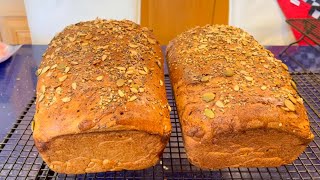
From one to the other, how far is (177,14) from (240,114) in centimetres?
139

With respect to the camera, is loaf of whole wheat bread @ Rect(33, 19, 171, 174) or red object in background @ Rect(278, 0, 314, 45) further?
red object in background @ Rect(278, 0, 314, 45)

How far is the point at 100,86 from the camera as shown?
88 centimetres

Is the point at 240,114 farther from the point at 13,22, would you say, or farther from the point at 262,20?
the point at 13,22

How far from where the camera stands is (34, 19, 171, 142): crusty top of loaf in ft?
2.63

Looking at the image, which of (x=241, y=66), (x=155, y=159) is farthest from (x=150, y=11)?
(x=155, y=159)

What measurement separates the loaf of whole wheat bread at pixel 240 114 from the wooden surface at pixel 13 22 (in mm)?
1497

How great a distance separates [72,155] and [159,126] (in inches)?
9.1

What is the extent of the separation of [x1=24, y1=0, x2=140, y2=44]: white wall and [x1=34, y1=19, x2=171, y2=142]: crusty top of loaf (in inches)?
29.6

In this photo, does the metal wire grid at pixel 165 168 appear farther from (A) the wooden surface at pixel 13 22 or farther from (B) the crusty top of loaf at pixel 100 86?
(A) the wooden surface at pixel 13 22

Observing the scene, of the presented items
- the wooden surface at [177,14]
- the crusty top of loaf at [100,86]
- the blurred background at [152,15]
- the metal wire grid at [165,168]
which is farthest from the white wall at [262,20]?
the metal wire grid at [165,168]

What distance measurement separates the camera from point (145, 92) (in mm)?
890

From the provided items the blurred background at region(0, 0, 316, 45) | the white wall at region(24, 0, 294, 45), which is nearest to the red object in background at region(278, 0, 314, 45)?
the blurred background at region(0, 0, 316, 45)

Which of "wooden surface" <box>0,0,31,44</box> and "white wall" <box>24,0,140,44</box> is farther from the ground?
"white wall" <box>24,0,140,44</box>

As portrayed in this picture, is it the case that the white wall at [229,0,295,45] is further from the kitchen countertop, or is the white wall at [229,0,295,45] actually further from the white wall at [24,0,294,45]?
the kitchen countertop
